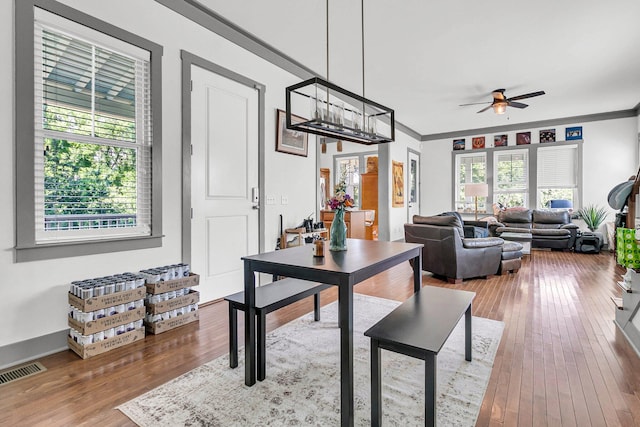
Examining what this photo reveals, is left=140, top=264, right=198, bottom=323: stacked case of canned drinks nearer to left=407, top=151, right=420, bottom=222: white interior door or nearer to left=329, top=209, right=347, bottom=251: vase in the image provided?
left=329, top=209, right=347, bottom=251: vase

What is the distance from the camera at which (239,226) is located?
3785mm

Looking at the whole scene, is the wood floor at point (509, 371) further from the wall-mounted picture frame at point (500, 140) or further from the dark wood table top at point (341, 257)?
the wall-mounted picture frame at point (500, 140)

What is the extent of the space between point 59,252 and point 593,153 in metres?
9.55

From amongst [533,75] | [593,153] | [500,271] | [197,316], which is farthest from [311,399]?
[593,153]

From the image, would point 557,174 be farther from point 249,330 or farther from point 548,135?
point 249,330

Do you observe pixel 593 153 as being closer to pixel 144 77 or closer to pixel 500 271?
pixel 500 271

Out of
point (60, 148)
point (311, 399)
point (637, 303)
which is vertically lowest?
point (311, 399)

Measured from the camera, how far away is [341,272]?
5.33 feet

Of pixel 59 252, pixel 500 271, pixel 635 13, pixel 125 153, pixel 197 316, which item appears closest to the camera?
pixel 59 252

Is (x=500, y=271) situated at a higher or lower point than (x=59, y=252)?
lower

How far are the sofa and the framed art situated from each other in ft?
6.80

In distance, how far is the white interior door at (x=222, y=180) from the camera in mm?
3332

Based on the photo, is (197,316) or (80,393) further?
(197,316)

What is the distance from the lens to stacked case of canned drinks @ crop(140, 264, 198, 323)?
2.68 metres
